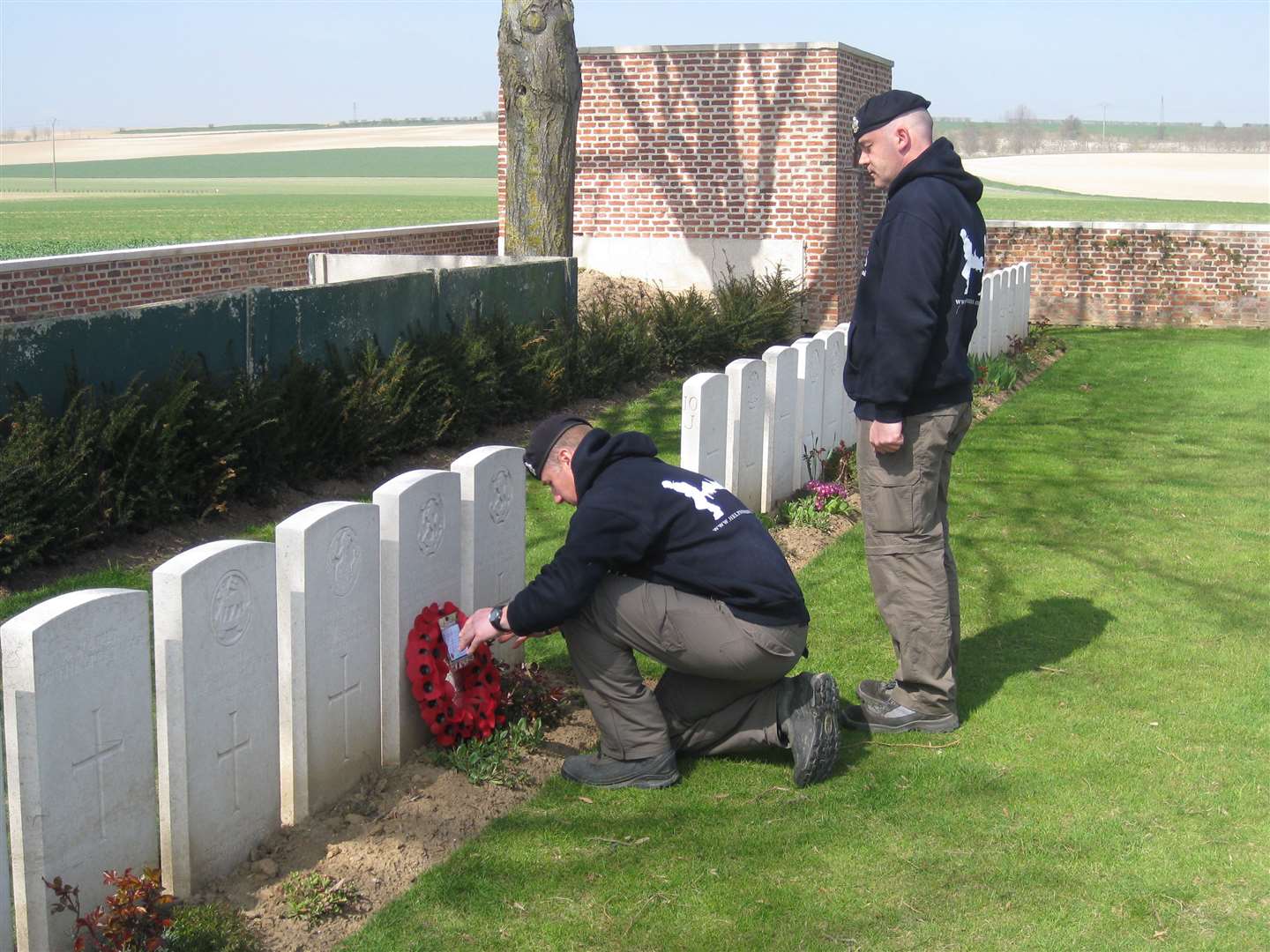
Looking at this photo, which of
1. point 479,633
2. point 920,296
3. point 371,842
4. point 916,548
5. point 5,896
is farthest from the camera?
point 916,548

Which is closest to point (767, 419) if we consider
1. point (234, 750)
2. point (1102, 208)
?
point (234, 750)

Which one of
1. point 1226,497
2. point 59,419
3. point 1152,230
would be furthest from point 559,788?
point 1152,230

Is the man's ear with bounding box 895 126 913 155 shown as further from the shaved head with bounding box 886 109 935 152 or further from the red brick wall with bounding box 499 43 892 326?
the red brick wall with bounding box 499 43 892 326

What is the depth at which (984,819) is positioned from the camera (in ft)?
14.0

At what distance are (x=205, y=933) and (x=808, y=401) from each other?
19.9 feet

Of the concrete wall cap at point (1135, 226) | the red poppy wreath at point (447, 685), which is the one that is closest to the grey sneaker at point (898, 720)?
the red poppy wreath at point (447, 685)

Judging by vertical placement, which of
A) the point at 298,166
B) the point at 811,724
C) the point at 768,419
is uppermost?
the point at 298,166

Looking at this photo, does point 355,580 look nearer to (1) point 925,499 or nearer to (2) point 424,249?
(1) point 925,499

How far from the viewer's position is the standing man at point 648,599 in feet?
13.7

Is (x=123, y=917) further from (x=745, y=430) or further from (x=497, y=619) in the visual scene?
(x=745, y=430)

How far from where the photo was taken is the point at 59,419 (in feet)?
23.7

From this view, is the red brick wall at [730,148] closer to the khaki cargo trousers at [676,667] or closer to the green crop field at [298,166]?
the khaki cargo trousers at [676,667]

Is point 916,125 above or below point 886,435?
above

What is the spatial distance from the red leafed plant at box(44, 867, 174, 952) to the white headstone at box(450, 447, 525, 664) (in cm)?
180
